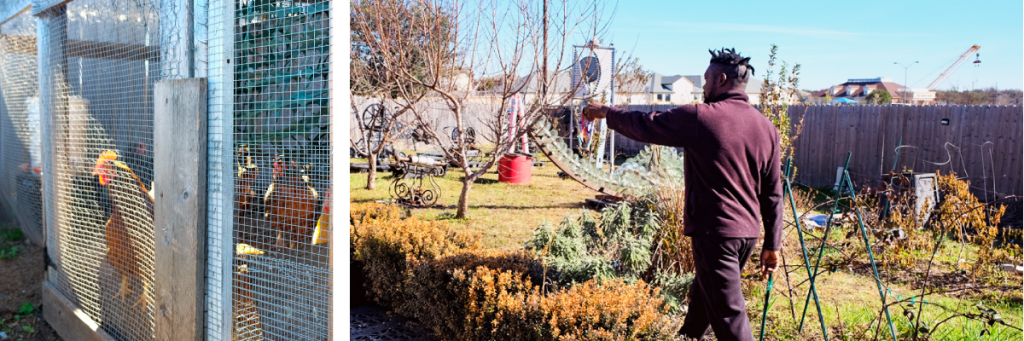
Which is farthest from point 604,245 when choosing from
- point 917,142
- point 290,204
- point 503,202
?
point 917,142

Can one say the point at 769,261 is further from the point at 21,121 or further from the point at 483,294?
the point at 21,121

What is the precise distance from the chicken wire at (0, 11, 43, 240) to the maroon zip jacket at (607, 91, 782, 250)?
4748mm

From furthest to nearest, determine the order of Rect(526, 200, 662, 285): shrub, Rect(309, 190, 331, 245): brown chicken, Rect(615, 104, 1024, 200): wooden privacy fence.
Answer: Rect(615, 104, 1024, 200): wooden privacy fence, Rect(526, 200, 662, 285): shrub, Rect(309, 190, 331, 245): brown chicken

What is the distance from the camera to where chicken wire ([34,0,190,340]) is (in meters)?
2.90

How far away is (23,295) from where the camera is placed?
4.85 meters

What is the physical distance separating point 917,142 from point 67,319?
1224 centimetres

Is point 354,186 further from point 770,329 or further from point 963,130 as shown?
point 963,130

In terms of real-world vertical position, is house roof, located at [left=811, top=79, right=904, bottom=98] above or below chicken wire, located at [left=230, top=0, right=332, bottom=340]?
above

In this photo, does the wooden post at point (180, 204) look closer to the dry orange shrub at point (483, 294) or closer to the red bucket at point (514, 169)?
the dry orange shrub at point (483, 294)

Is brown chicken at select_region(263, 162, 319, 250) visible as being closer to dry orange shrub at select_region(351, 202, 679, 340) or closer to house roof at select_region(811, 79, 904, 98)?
dry orange shrub at select_region(351, 202, 679, 340)

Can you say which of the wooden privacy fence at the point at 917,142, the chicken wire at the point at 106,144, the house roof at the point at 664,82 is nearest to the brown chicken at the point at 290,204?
the chicken wire at the point at 106,144

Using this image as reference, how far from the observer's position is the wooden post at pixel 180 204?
2461 millimetres

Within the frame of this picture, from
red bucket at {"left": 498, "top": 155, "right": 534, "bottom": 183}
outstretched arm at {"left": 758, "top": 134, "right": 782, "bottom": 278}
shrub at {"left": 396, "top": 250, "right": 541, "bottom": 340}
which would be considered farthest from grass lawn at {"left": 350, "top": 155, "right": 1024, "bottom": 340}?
red bucket at {"left": 498, "top": 155, "right": 534, "bottom": 183}

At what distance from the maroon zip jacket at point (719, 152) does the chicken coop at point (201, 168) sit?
1.42m
